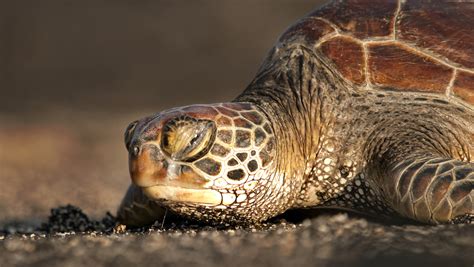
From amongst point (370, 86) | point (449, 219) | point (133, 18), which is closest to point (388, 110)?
point (370, 86)

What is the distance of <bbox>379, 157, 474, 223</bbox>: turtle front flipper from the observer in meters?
3.52

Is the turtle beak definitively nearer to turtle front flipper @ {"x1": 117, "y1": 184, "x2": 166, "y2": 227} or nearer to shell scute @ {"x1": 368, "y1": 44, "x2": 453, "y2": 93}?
turtle front flipper @ {"x1": 117, "y1": 184, "x2": 166, "y2": 227}

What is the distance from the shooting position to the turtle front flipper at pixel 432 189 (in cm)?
352

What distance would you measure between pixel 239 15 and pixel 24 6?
6466 mm

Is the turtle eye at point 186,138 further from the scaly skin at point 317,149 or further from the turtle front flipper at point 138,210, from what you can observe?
the turtle front flipper at point 138,210

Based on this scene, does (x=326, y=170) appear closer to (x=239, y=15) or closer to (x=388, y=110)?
(x=388, y=110)

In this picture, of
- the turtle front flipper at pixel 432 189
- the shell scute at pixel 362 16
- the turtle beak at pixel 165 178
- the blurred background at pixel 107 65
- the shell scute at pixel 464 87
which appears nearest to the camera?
the turtle front flipper at pixel 432 189

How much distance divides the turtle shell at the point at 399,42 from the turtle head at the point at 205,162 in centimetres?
94

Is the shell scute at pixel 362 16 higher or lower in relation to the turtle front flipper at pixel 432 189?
higher

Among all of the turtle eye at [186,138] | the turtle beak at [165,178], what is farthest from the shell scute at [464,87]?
the turtle beak at [165,178]

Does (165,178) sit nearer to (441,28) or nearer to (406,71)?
(406,71)

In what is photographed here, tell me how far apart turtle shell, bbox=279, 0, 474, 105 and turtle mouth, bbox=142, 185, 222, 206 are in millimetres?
1318

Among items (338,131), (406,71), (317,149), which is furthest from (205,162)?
(406,71)

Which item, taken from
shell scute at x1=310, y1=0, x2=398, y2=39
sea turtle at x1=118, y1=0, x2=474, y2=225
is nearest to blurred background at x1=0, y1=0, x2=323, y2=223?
shell scute at x1=310, y1=0, x2=398, y2=39
